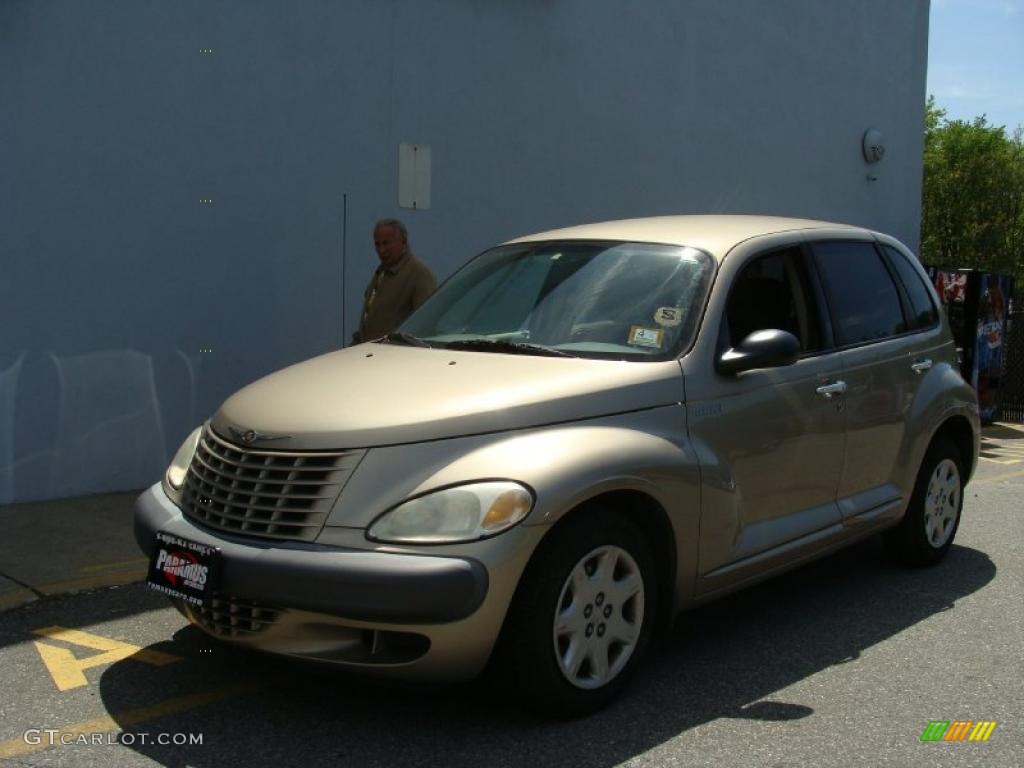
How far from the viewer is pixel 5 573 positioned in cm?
565

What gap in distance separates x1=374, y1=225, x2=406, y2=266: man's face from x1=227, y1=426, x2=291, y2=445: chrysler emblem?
3.16m

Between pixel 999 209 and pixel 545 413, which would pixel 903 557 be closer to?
pixel 545 413

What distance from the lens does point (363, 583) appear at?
3.51 metres

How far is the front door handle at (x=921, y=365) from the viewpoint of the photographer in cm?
573

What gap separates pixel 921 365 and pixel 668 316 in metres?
1.87

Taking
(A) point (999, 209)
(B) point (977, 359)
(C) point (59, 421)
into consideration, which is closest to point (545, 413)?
(C) point (59, 421)

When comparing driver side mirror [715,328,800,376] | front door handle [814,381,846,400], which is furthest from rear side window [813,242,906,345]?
driver side mirror [715,328,800,376]

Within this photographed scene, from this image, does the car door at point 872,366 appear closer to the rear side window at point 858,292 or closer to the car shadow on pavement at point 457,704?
the rear side window at point 858,292

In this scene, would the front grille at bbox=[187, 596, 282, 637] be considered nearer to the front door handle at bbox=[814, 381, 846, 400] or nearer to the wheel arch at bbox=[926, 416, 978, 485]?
the front door handle at bbox=[814, 381, 846, 400]

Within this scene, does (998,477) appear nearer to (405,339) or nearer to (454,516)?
(405,339)

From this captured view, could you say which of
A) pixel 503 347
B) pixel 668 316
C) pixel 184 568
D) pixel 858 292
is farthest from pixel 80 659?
pixel 858 292

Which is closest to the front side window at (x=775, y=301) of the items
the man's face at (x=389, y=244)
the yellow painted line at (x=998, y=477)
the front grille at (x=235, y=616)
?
the front grille at (x=235, y=616)

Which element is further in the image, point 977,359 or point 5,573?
point 977,359

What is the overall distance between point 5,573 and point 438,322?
8.08ft
